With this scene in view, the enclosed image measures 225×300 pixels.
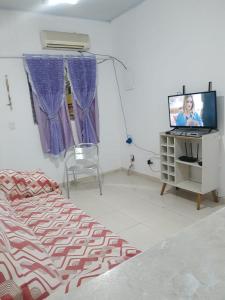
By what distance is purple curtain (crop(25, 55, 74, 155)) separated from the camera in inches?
138

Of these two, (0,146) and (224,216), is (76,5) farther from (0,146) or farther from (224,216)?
(224,216)

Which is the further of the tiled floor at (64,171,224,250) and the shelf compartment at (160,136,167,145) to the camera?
the shelf compartment at (160,136,167,145)

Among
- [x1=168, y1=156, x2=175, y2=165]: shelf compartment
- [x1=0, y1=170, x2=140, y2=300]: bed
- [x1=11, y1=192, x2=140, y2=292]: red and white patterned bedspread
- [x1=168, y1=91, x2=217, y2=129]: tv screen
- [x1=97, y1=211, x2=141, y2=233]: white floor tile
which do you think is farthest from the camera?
[x1=168, y1=156, x2=175, y2=165]: shelf compartment

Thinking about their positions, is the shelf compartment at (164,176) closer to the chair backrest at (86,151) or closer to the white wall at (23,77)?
the chair backrest at (86,151)

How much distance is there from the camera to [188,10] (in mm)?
2900

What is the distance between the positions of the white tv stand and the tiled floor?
0.19 meters

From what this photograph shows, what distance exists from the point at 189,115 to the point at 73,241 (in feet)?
6.86

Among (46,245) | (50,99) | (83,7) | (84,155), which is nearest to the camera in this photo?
(46,245)

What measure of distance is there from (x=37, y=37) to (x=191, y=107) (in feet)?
7.94

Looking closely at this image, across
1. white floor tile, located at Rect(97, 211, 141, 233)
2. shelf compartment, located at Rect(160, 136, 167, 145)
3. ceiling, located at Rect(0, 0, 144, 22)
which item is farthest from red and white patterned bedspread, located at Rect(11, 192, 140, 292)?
ceiling, located at Rect(0, 0, 144, 22)

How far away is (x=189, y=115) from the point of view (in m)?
2.96

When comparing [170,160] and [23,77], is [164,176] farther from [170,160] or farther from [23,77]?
[23,77]

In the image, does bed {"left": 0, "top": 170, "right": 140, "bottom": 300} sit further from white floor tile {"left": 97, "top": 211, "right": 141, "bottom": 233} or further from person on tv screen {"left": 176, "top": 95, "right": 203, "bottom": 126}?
person on tv screen {"left": 176, "top": 95, "right": 203, "bottom": 126}

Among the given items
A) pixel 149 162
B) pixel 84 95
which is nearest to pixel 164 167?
pixel 149 162
